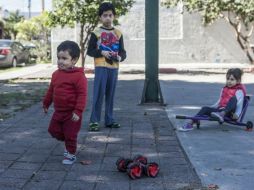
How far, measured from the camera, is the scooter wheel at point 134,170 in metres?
4.91

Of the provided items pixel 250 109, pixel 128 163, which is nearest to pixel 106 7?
pixel 128 163

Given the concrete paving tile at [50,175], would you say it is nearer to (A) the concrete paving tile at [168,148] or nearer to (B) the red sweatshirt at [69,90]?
(B) the red sweatshirt at [69,90]

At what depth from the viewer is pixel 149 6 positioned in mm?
10352

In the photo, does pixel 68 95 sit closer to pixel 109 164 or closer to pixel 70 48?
pixel 70 48

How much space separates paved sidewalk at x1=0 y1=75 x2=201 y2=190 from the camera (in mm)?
4824

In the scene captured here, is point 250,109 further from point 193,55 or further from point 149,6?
point 193,55

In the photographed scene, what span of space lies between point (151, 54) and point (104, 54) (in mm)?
3276

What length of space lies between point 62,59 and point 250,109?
5.26 metres

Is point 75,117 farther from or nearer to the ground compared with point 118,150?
farther from the ground

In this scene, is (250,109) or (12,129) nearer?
(12,129)

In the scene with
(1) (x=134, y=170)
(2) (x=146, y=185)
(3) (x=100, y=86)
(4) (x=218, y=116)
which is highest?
(3) (x=100, y=86)

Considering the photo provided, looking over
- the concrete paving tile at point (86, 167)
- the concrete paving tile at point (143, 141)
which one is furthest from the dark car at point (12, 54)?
the concrete paving tile at point (86, 167)

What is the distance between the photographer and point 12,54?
81.6 feet

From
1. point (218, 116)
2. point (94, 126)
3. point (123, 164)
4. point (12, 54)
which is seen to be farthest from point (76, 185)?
point (12, 54)
